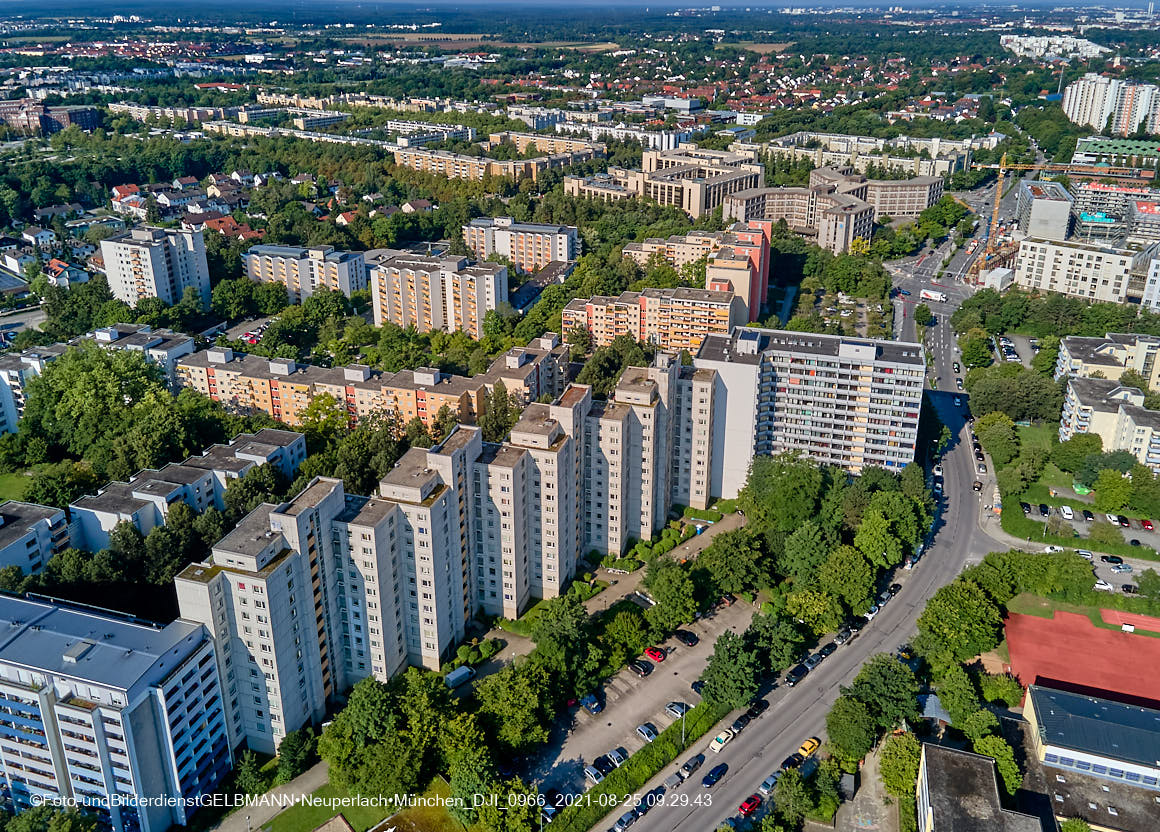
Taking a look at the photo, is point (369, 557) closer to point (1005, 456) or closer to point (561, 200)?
point (1005, 456)

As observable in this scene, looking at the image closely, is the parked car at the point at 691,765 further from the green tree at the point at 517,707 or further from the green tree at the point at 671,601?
the green tree at the point at 671,601

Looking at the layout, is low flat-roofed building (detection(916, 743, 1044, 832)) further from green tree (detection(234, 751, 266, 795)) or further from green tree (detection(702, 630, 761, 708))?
green tree (detection(234, 751, 266, 795))

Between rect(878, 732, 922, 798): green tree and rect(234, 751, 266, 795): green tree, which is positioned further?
rect(234, 751, 266, 795): green tree

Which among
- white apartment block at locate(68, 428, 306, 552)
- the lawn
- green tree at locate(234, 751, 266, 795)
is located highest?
white apartment block at locate(68, 428, 306, 552)

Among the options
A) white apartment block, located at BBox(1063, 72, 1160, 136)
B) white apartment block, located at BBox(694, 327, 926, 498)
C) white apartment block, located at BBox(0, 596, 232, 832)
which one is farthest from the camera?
white apartment block, located at BBox(1063, 72, 1160, 136)

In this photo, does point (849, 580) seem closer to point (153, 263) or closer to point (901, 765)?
point (901, 765)

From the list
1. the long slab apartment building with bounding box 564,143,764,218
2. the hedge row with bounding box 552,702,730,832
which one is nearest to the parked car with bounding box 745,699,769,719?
the hedge row with bounding box 552,702,730,832

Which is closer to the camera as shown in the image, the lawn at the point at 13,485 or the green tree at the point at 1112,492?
the green tree at the point at 1112,492

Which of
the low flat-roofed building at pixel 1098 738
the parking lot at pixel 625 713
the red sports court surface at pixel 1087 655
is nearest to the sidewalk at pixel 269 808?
the parking lot at pixel 625 713
